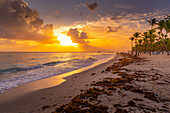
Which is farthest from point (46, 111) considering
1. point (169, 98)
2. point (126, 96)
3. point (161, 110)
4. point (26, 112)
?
point (169, 98)

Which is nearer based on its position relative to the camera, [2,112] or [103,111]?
[103,111]

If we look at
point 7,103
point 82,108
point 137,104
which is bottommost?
point 7,103

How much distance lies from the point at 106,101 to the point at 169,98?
12.1 feet

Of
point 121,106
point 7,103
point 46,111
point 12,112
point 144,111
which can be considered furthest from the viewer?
point 7,103

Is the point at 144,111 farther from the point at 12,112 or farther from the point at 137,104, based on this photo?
the point at 12,112

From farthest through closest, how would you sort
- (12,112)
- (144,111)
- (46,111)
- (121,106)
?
(12,112) → (46,111) → (121,106) → (144,111)

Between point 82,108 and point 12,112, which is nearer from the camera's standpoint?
point 82,108

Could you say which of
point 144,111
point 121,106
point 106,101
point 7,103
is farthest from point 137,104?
point 7,103

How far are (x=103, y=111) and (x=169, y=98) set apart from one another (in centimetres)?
416

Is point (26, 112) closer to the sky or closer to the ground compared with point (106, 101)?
closer to the ground

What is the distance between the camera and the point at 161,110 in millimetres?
4039

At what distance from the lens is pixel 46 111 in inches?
199

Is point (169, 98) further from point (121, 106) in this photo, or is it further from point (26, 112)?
point (26, 112)

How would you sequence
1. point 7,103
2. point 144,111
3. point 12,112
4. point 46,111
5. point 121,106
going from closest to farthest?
point 144,111, point 121,106, point 46,111, point 12,112, point 7,103
